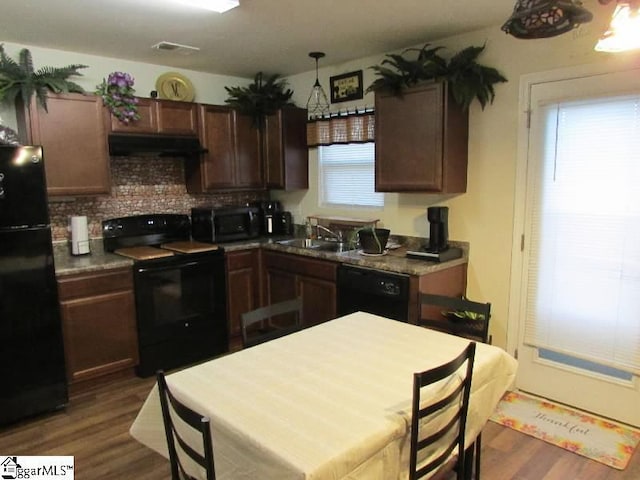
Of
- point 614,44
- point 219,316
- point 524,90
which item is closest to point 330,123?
point 524,90

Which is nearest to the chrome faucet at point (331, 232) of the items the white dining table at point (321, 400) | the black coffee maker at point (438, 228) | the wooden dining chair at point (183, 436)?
the black coffee maker at point (438, 228)

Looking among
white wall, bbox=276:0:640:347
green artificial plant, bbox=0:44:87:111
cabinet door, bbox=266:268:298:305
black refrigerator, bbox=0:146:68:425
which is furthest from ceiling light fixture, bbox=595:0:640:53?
green artificial plant, bbox=0:44:87:111

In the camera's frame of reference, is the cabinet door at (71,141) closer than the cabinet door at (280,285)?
Yes

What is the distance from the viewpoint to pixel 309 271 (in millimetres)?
3707

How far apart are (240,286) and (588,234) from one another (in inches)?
103

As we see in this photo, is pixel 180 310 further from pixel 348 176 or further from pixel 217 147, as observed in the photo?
pixel 348 176

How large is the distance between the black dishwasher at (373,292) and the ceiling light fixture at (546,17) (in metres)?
1.79

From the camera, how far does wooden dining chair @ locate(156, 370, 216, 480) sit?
48.9 inches

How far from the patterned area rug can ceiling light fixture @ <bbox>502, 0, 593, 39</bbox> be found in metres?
2.18

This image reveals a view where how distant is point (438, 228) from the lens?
330cm

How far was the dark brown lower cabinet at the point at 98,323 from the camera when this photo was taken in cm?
310

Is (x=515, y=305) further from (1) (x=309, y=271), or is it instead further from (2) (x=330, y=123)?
(2) (x=330, y=123)

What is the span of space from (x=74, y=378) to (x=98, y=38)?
2.32 meters

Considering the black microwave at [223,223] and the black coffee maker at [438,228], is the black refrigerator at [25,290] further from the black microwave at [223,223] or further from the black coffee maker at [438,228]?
the black coffee maker at [438,228]
